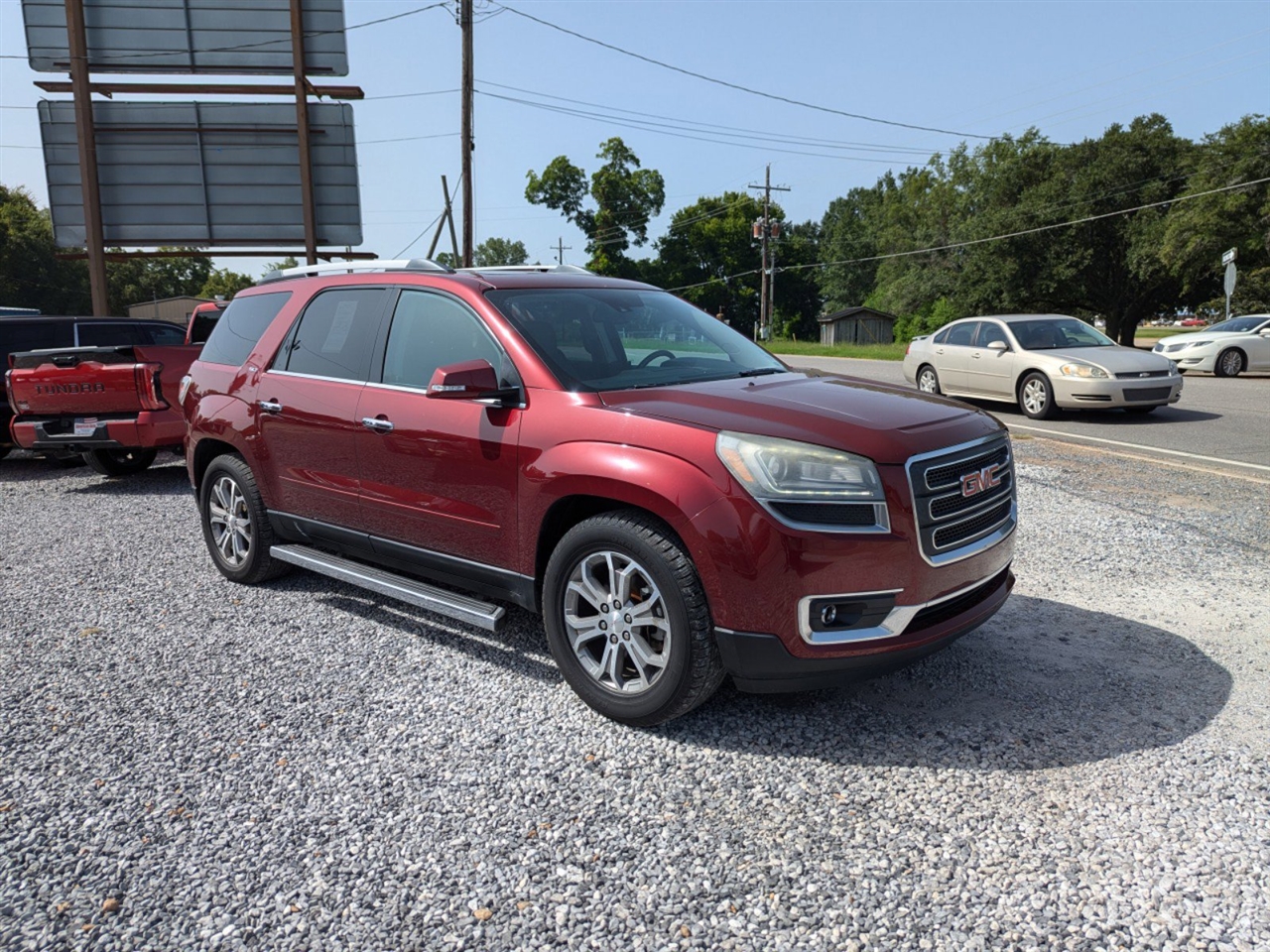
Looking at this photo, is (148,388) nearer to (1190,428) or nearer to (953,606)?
(953,606)

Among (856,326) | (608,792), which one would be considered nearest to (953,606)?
(608,792)

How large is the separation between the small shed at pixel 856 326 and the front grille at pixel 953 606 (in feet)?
254

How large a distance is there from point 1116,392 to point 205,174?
52.6ft

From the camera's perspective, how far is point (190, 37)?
16203mm

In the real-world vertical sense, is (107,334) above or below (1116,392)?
above

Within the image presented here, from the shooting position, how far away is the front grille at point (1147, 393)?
11.9 metres

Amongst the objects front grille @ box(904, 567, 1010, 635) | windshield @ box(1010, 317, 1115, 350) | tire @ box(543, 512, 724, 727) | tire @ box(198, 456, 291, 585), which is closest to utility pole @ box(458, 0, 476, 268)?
windshield @ box(1010, 317, 1115, 350)

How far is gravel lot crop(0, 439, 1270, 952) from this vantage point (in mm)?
2381

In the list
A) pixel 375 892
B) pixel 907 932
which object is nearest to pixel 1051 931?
pixel 907 932

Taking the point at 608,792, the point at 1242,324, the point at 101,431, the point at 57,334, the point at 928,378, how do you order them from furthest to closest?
the point at 1242,324 → the point at 928,378 → the point at 57,334 → the point at 101,431 → the point at 608,792

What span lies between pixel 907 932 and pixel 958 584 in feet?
4.57

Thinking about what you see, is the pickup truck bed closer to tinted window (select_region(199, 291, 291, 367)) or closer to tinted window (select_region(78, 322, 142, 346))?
tinted window (select_region(78, 322, 142, 346))

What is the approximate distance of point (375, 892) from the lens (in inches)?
98.3

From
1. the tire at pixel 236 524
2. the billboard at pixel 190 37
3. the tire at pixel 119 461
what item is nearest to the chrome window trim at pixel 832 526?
the tire at pixel 236 524
